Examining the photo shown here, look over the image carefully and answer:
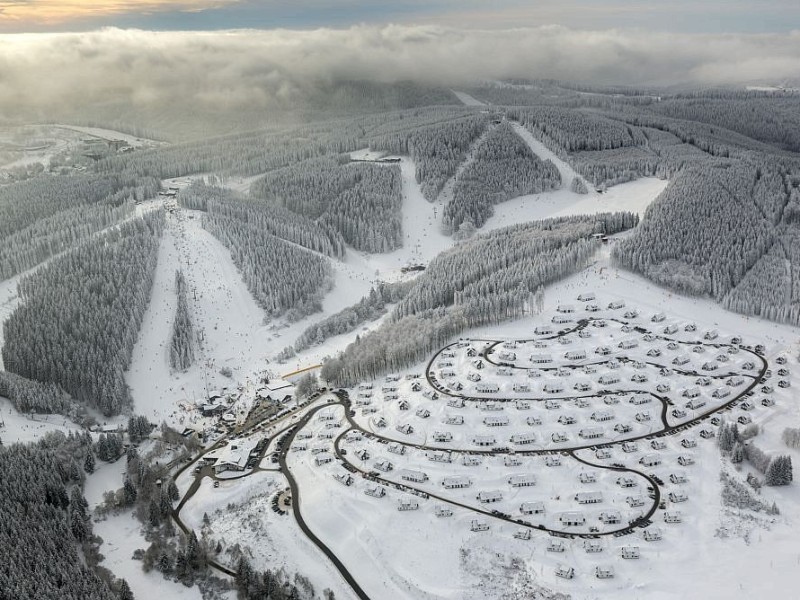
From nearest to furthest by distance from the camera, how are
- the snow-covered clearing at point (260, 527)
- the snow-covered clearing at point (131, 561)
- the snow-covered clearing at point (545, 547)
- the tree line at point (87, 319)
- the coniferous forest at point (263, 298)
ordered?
the snow-covered clearing at point (545, 547) < the snow-covered clearing at point (131, 561) < the snow-covered clearing at point (260, 527) < the coniferous forest at point (263, 298) < the tree line at point (87, 319)

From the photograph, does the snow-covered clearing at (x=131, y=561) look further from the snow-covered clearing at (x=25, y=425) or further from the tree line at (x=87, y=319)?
the tree line at (x=87, y=319)

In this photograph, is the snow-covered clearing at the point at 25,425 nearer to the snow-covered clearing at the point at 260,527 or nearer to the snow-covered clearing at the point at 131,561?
the snow-covered clearing at the point at 131,561

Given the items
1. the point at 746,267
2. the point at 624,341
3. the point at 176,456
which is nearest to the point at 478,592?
the point at 176,456

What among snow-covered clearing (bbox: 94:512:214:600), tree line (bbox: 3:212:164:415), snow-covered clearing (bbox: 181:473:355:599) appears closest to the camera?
snow-covered clearing (bbox: 94:512:214:600)

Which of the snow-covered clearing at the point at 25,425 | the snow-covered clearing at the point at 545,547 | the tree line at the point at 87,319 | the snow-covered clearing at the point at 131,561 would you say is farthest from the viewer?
the tree line at the point at 87,319

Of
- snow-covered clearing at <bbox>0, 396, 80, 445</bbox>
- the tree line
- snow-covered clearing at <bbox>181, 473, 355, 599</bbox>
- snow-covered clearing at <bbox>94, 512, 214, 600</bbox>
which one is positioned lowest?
snow-covered clearing at <bbox>94, 512, 214, 600</bbox>

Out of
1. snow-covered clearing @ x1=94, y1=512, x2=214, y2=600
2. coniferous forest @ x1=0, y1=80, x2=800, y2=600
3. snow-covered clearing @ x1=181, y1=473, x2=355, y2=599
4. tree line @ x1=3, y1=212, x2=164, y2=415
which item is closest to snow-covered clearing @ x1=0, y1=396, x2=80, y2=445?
coniferous forest @ x1=0, y1=80, x2=800, y2=600

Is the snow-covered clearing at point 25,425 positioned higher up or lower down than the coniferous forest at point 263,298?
lower down

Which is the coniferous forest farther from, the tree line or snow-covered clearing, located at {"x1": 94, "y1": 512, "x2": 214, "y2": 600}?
snow-covered clearing, located at {"x1": 94, "y1": 512, "x2": 214, "y2": 600}

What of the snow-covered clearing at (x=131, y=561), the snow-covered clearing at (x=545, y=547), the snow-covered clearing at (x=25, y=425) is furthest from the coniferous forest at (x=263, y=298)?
the snow-covered clearing at (x=545, y=547)

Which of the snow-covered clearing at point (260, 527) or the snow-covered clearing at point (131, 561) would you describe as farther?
the snow-covered clearing at point (260, 527)

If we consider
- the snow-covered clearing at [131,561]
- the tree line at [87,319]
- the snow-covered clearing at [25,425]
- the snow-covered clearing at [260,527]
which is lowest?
the snow-covered clearing at [131,561]

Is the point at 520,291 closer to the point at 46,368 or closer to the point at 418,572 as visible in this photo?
the point at 418,572
